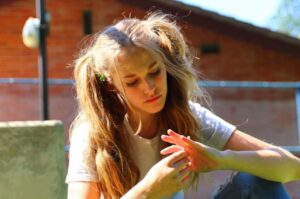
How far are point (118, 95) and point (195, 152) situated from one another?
34cm

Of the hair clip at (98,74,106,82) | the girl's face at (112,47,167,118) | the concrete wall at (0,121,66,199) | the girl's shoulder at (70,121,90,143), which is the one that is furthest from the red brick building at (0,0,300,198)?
the girl's face at (112,47,167,118)

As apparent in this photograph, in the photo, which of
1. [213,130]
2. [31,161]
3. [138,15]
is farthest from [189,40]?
[213,130]

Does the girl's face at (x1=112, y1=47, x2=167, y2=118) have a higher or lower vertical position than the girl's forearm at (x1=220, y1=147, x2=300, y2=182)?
higher

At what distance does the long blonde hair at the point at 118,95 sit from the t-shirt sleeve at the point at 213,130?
7 cm

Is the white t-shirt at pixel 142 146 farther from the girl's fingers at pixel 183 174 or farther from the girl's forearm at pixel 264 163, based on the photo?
the girl's fingers at pixel 183 174

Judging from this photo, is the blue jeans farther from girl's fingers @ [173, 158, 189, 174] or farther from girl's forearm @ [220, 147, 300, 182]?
girl's fingers @ [173, 158, 189, 174]

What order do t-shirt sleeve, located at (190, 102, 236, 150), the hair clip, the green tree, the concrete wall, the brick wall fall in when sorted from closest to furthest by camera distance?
1. the hair clip
2. t-shirt sleeve, located at (190, 102, 236, 150)
3. the concrete wall
4. the brick wall
5. the green tree

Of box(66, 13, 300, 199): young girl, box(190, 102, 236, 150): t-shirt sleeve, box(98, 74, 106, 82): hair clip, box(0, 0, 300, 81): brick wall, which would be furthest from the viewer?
box(0, 0, 300, 81): brick wall

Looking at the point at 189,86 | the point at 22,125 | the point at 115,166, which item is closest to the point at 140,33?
the point at 189,86

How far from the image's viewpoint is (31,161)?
3225 millimetres

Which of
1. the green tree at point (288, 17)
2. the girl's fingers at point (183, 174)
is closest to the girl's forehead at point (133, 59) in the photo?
the girl's fingers at point (183, 174)

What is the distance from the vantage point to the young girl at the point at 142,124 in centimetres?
189

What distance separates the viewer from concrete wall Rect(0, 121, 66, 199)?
125 inches

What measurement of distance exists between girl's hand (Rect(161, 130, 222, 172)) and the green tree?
22787 mm
